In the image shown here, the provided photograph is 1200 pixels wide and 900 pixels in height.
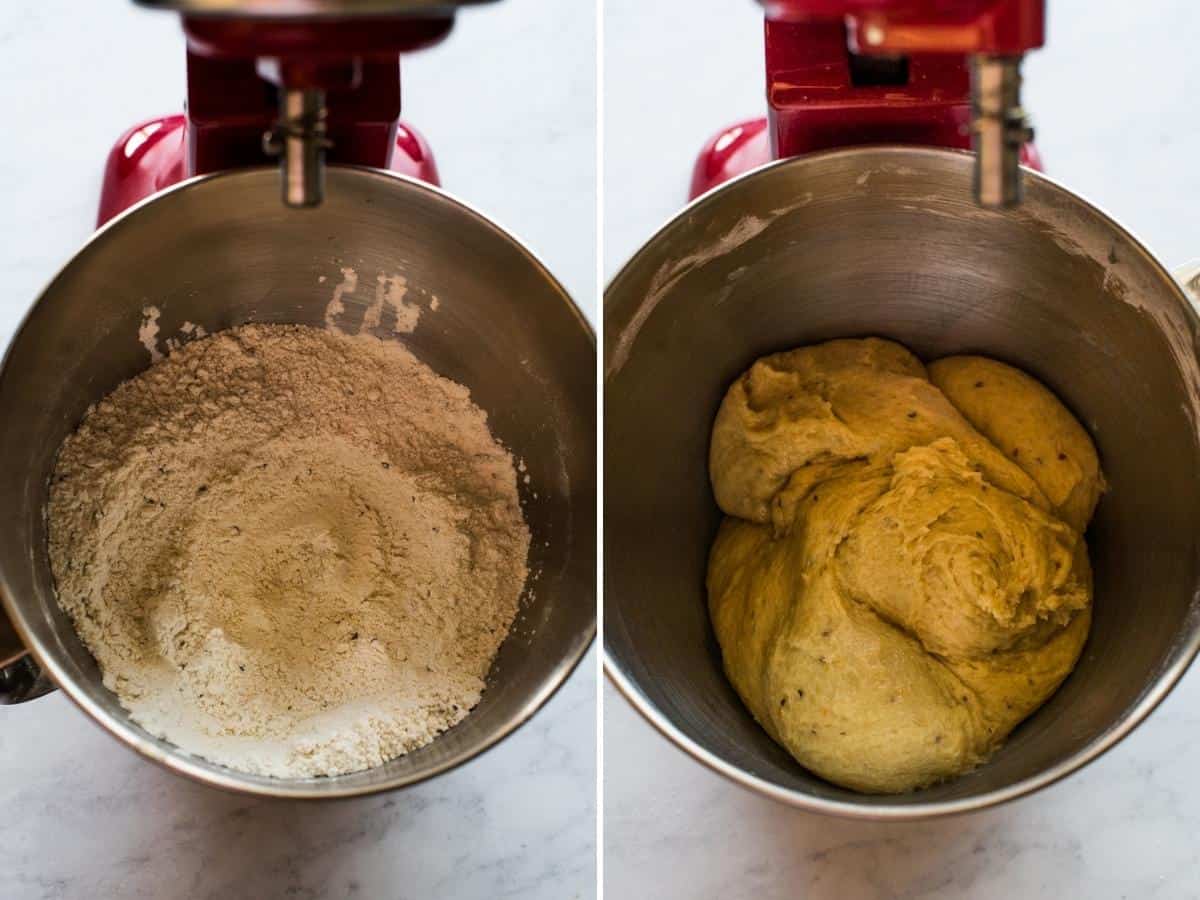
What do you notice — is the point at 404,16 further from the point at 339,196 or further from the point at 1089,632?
the point at 1089,632

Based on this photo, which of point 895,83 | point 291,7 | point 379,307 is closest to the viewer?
point 291,7

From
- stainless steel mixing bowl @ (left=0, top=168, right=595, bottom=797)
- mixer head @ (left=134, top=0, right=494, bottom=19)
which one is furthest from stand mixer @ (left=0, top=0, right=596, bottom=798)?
mixer head @ (left=134, top=0, right=494, bottom=19)

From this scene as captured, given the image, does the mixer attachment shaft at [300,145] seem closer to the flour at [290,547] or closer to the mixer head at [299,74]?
the mixer head at [299,74]

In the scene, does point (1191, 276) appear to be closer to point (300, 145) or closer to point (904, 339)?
point (904, 339)

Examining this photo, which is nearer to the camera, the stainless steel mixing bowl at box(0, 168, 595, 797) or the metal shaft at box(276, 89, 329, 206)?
the metal shaft at box(276, 89, 329, 206)

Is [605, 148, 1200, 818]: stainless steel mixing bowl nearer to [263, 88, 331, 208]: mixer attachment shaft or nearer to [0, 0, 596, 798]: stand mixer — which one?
[0, 0, 596, 798]: stand mixer

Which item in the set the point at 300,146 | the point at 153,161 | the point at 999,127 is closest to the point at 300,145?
the point at 300,146
